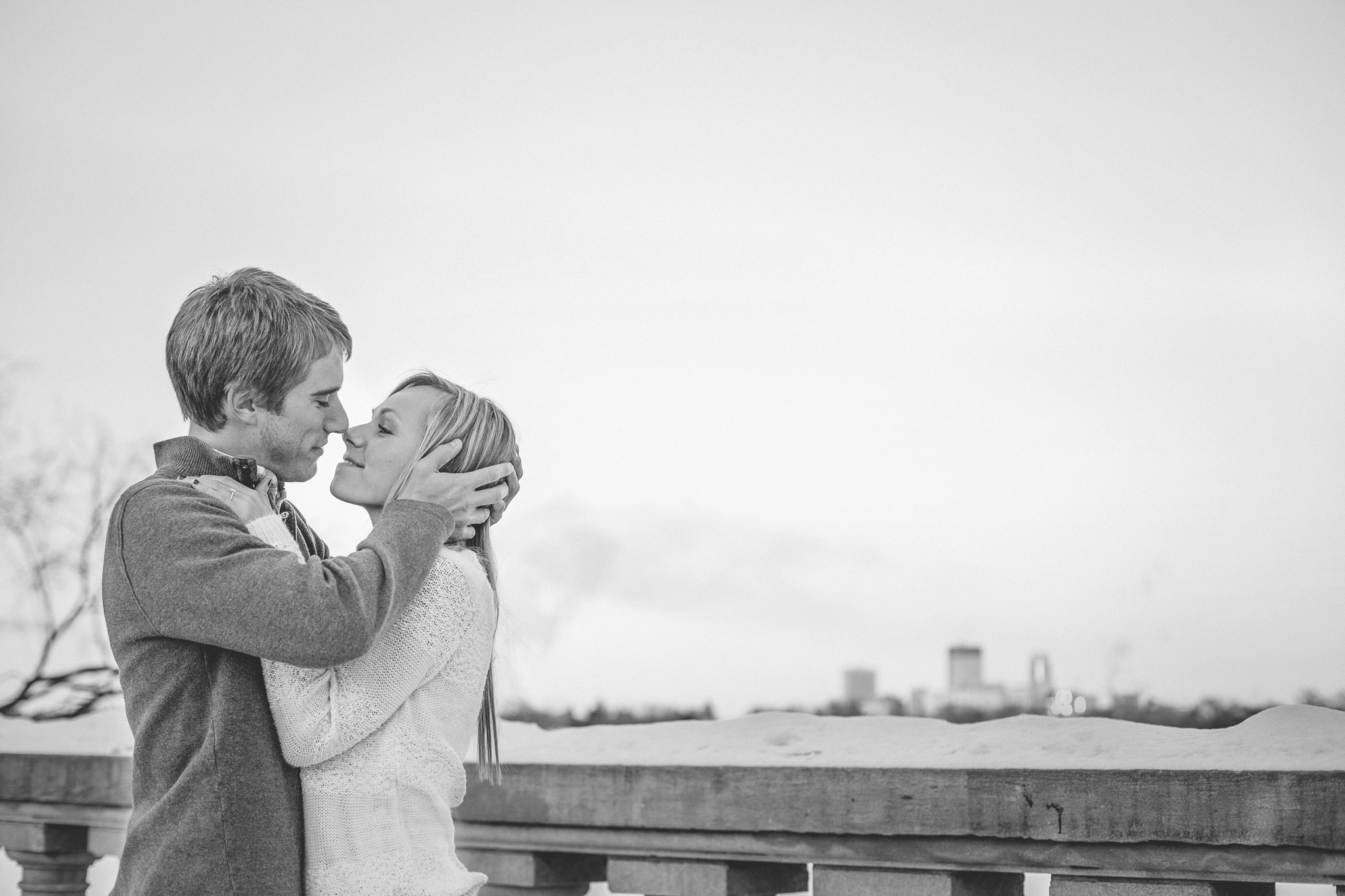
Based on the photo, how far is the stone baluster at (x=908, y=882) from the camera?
2.57 m

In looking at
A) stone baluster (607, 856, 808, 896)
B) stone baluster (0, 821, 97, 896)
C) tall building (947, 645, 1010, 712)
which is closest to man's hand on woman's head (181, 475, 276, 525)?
stone baluster (607, 856, 808, 896)

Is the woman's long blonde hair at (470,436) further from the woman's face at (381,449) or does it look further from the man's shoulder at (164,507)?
the man's shoulder at (164,507)

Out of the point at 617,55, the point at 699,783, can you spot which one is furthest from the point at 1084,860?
the point at 617,55

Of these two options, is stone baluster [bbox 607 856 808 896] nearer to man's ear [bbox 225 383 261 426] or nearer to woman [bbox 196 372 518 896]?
woman [bbox 196 372 518 896]

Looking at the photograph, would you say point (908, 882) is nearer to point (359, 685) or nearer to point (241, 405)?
point (359, 685)

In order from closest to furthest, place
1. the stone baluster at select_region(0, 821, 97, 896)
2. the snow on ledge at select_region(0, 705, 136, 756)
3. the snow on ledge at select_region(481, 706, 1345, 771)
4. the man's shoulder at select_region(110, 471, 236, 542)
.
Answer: the man's shoulder at select_region(110, 471, 236, 542), the snow on ledge at select_region(481, 706, 1345, 771), the stone baluster at select_region(0, 821, 97, 896), the snow on ledge at select_region(0, 705, 136, 756)

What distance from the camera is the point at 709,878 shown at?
2844 millimetres

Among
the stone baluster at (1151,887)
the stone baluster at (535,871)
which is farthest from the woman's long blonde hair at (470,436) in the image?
the stone baluster at (1151,887)

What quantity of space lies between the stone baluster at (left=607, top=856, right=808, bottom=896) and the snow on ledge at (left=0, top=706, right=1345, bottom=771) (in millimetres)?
212

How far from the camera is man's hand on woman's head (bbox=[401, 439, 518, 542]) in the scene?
2.15 metres

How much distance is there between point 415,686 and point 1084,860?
1211mm

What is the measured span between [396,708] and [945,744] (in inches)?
51.4

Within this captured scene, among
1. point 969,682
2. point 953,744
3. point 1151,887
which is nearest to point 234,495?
point 953,744

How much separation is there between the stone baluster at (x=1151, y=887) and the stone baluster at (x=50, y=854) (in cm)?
283
